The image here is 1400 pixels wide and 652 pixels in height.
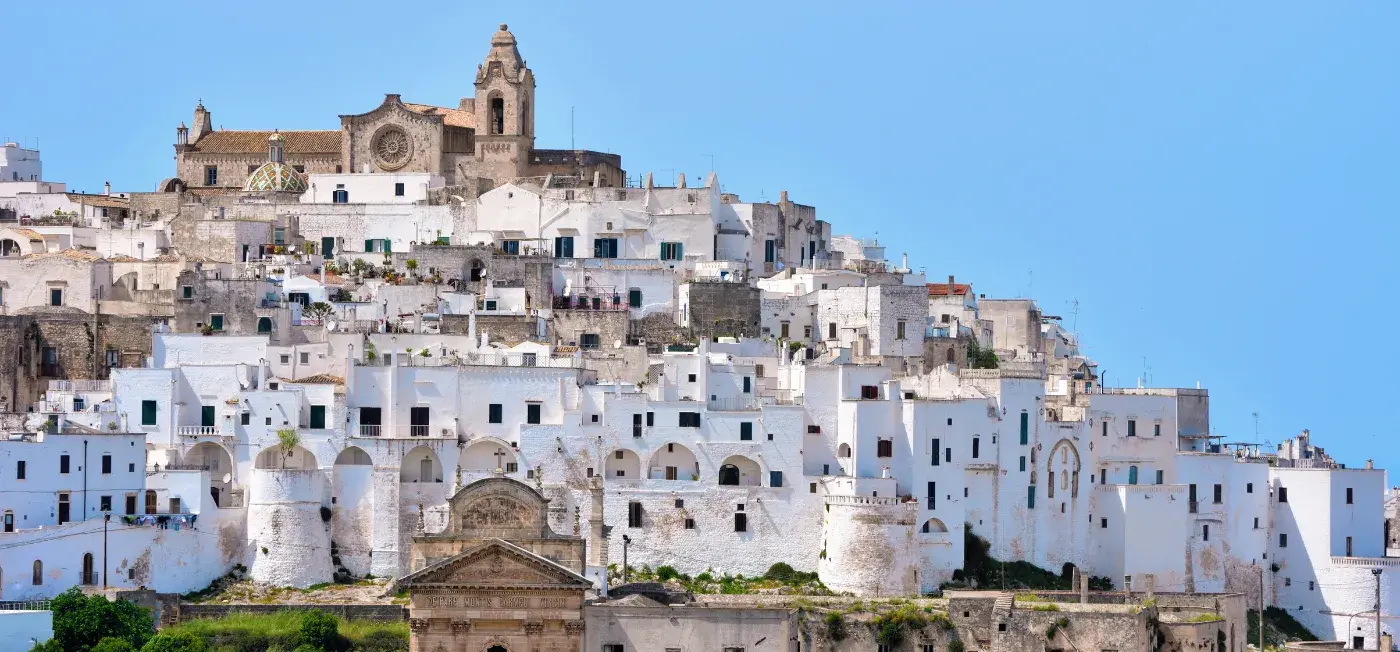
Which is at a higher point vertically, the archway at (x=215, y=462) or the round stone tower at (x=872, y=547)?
the archway at (x=215, y=462)

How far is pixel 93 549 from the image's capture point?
207ft

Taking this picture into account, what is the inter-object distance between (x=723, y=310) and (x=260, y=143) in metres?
19.2

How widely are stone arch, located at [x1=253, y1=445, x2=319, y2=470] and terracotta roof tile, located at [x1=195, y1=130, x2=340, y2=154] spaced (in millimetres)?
20476

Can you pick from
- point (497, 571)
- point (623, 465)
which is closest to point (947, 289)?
point (623, 465)

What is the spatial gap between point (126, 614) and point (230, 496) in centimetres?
730

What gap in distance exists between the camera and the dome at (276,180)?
275 ft

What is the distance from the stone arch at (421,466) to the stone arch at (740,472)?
6890 millimetres

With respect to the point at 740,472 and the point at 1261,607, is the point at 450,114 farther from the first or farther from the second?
the point at 1261,607

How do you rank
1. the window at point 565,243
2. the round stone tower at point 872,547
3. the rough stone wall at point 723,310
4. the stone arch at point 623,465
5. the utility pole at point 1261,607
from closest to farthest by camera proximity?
the round stone tower at point 872,547, the stone arch at point 623,465, the utility pole at point 1261,607, the rough stone wall at point 723,310, the window at point 565,243

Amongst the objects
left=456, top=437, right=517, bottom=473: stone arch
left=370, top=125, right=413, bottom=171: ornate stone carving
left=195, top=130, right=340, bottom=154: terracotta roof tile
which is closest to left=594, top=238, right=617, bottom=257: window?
left=370, top=125, right=413, bottom=171: ornate stone carving

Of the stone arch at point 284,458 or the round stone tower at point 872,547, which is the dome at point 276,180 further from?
the round stone tower at point 872,547

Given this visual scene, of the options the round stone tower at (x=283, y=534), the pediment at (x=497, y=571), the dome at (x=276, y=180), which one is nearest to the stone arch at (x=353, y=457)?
the round stone tower at (x=283, y=534)

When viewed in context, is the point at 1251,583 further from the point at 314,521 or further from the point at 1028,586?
the point at 314,521

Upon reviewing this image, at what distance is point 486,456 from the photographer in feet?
222
